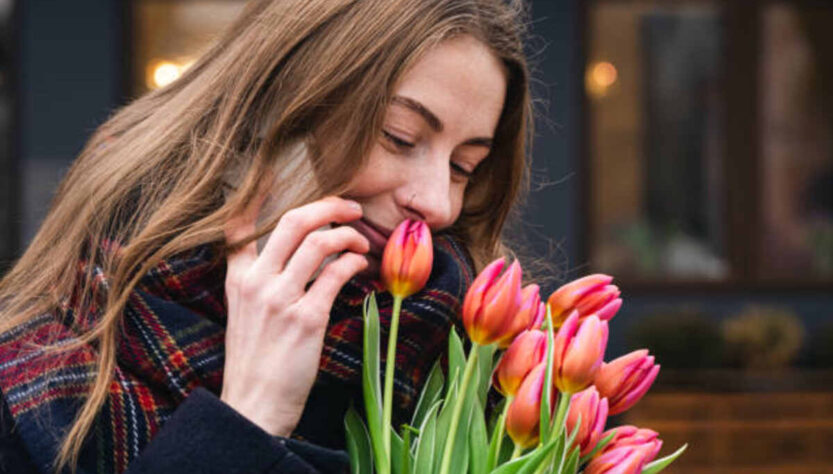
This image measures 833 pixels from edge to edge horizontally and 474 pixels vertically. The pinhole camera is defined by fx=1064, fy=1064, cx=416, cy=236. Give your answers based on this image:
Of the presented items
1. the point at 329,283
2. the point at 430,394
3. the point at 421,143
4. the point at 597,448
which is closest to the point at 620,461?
the point at 597,448

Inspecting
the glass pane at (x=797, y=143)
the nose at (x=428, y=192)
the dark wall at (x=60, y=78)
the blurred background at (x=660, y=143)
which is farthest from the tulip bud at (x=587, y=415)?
the glass pane at (x=797, y=143)

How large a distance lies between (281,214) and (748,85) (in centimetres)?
501

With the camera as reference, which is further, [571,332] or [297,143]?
[297,143]

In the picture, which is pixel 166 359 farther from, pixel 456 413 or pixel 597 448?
pixel 597 448

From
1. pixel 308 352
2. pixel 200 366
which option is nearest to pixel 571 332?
pixel 308 352

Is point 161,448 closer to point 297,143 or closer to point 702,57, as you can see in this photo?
point 297,143

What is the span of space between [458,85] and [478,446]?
0.46 meters

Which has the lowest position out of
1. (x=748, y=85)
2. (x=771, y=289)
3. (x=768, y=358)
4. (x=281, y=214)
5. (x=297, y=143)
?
(x=281, y=214)

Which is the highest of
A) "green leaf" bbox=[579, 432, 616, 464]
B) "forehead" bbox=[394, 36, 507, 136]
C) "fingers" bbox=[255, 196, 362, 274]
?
"forehead" bbox=[394, 36, 507, 136]

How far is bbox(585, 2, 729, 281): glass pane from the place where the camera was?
5.75 m

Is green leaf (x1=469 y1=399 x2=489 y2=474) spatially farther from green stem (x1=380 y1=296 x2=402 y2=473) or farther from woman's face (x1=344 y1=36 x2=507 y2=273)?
woman's face (x1=344 y1=36 x2=507 y2=273)

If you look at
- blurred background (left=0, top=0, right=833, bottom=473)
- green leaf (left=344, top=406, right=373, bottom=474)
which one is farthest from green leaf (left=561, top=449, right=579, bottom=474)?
blurred background (left=0, top=0, right=833, bottom=473)

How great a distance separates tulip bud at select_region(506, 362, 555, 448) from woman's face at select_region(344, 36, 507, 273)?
309 mm

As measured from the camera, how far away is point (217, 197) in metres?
1.29
